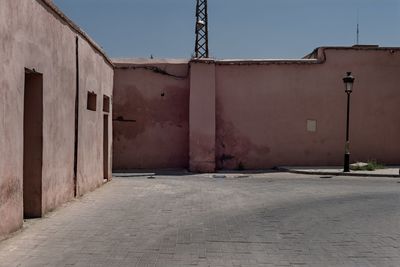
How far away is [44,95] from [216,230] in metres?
3.80

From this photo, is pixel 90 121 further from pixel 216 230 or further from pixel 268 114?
pixel 268 114

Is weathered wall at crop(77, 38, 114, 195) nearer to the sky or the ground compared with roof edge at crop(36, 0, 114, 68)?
nearer to the ground

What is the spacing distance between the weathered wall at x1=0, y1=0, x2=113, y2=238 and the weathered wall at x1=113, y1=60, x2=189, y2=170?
776 cm

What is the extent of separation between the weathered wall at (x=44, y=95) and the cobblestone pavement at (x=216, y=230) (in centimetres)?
58

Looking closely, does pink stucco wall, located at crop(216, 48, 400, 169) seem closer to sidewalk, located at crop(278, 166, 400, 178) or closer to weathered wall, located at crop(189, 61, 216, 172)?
weathered wall, located at crop(189, 61, 216, 172)

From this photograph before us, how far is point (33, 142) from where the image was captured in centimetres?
886

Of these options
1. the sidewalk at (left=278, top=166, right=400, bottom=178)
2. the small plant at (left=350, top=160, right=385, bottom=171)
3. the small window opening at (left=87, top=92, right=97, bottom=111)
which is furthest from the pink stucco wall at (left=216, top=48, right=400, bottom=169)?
the small window opening at (left=87, top=92, right=97, bottom=111)

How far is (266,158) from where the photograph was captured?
70.0 ft

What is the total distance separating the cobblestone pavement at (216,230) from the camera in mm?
6230

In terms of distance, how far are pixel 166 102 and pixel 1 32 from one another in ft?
47.7

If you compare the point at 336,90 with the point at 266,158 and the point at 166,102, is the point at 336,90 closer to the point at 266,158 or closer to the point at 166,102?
the point at 266,158

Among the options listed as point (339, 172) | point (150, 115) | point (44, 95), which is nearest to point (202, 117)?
point (150, 115)

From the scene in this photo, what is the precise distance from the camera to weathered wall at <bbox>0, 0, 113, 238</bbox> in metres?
7.02

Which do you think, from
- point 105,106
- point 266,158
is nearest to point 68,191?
point 105,106
